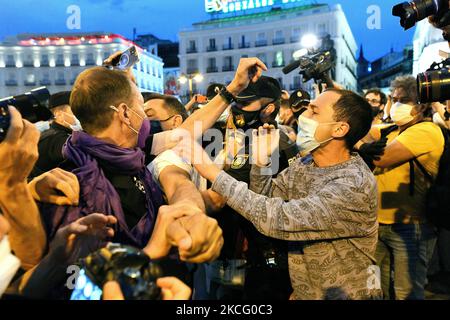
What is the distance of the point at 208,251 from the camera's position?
4.20 ft

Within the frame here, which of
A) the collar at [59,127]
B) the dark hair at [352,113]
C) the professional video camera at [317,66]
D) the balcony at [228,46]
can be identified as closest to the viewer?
the dark hair at [352,113]

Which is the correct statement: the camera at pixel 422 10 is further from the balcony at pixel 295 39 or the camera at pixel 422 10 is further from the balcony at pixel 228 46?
the balcony at pixel 228 46

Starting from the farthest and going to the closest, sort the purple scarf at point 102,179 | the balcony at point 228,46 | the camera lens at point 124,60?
the balcony at point 228,46, the camera lens at point 124,60, the purple scarf at point 102,179

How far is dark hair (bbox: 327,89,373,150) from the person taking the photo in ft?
7.29

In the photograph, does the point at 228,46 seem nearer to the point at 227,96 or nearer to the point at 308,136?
the point at 227,96

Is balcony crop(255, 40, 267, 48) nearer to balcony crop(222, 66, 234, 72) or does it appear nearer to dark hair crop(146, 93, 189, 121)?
balcony crop(222, 66, 234, 72)

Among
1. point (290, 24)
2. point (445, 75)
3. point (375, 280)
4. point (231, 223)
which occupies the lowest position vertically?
point (375, 280)

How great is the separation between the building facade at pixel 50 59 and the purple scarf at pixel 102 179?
196ft

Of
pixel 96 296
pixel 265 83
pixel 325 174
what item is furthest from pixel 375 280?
pixel 265 83

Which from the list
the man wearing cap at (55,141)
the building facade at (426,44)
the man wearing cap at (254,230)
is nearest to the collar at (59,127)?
the man wearing cap at (55,141)

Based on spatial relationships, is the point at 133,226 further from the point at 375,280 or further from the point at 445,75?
the point at 445,75

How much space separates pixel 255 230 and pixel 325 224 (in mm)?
855

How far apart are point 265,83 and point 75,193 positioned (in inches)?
78.6

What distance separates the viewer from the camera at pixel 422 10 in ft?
8.02
